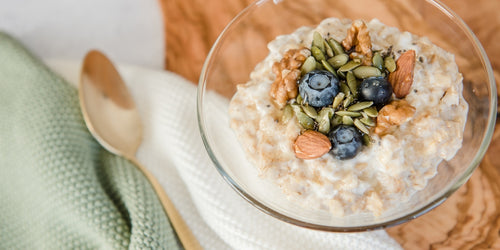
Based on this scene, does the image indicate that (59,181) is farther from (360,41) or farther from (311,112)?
(360,41)

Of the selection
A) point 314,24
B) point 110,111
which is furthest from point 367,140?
point 110,111

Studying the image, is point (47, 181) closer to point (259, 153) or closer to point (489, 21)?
point (259, 153)

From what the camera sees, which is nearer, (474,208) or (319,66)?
(319,66)

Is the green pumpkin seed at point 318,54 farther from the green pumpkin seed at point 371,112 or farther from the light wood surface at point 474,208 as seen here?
the light wood surface at point 474,208

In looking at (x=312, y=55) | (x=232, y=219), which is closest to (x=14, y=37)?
(x=232, y=219)

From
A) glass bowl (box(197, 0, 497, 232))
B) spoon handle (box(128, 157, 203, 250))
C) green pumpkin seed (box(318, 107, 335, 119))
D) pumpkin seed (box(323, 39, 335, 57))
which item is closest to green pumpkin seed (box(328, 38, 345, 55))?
pumpkin seed (box(323, 39, 335, 57))

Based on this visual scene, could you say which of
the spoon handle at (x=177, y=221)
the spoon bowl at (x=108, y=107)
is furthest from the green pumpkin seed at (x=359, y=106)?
the spoon bowl at (x=108, y=107)

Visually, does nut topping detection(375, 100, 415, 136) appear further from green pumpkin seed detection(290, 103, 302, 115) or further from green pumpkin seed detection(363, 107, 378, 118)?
green pumpkin seed detection(290, 103, 302, 115)
